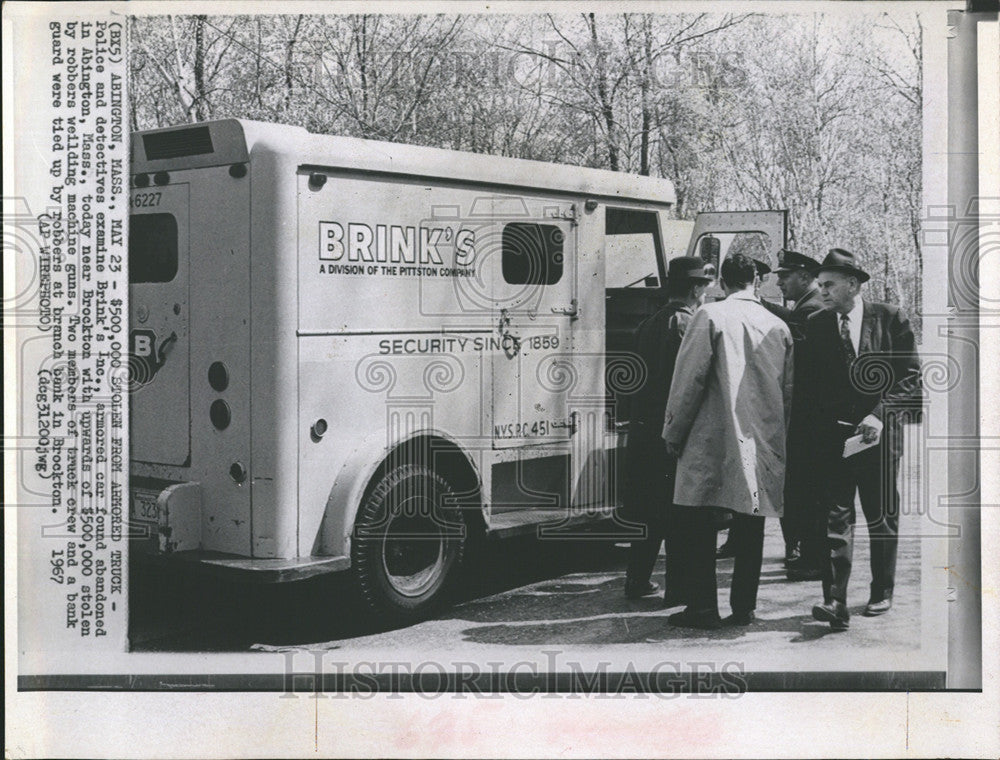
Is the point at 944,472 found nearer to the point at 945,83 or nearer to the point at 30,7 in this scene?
the point at 945,83

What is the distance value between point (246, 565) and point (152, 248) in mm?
1680

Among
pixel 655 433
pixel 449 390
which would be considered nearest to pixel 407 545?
pixel 449 390

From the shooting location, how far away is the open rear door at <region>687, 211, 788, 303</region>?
7.09 meters

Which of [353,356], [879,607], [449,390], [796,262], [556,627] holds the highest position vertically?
[796,262]

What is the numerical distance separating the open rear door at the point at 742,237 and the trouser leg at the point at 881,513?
125 cm

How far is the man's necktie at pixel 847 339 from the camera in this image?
264 inches

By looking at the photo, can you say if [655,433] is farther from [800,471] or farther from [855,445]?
[855,445]

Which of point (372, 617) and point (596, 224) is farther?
point (596, 224)

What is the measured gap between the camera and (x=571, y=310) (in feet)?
24.5

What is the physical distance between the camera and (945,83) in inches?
257

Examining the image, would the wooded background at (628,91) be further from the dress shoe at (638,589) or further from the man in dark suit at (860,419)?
the dress shoe at (638,589)

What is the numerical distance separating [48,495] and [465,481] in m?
2.05

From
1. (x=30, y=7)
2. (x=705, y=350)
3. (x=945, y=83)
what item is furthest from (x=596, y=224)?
(x=30, y=7)

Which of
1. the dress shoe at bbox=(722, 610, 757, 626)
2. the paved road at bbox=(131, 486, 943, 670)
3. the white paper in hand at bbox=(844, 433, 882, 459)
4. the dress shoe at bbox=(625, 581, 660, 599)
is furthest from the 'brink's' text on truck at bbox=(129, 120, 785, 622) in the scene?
the white paper in hand at bbox=(844, 433, 882, 459)
